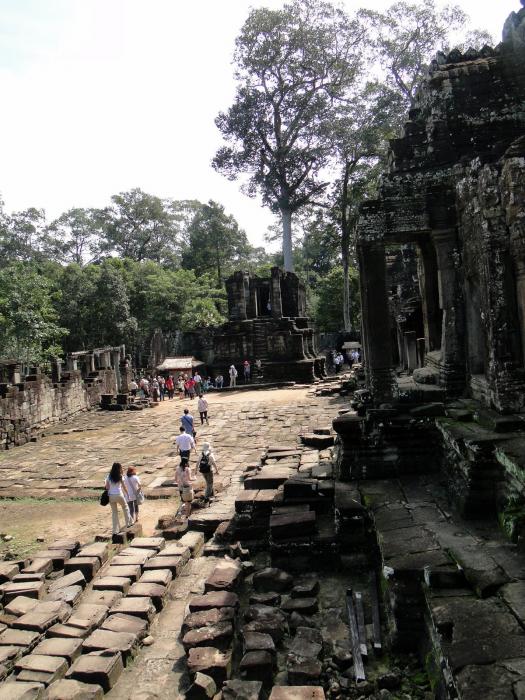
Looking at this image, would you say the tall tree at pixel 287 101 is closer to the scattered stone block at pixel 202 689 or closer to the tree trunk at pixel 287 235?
the tree trunk at pixel 287 235

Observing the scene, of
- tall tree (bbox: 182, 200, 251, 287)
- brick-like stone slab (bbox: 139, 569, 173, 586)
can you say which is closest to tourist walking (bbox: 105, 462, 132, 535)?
brick-like stone slab (bbox: 139, 569, 173, 586)

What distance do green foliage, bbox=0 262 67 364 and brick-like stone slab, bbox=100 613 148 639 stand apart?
19.3 metres

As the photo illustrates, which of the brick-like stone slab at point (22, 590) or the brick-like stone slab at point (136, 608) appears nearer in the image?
the brick-like stone slab at point (136, 608)

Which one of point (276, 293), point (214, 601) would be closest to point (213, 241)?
point (276, 293)

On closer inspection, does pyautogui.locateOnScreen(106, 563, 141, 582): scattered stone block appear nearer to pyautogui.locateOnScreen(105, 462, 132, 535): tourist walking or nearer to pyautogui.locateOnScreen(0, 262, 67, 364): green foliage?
pyautogui.locateOnScreen(105, 462, 132, 535): tourist walking

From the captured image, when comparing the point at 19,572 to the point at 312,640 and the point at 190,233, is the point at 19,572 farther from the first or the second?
the point at 190,233

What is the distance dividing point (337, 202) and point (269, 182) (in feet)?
13.9

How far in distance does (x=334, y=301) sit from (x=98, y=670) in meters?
33.3

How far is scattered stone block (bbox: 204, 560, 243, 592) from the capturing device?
15.8ft

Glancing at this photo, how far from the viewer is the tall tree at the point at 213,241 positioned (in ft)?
150

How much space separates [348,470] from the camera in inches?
236

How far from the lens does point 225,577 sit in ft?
16.1

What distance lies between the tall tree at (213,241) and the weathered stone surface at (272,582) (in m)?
42.3

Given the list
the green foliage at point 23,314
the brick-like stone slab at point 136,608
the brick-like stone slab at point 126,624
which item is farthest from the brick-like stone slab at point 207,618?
the green foliage at point 23,314
